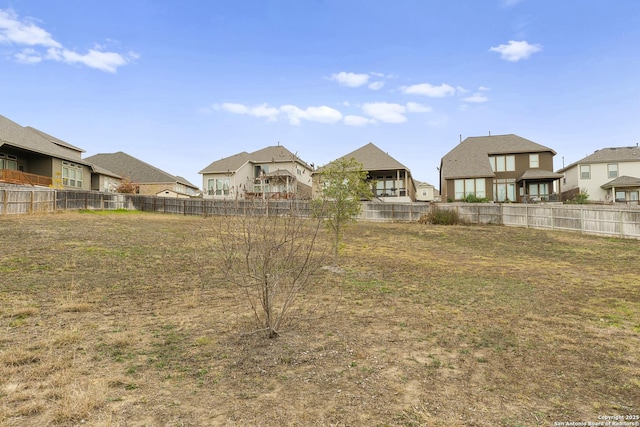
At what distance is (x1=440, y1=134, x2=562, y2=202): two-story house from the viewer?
114ft

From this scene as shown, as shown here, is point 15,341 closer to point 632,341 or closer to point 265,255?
point 265,255

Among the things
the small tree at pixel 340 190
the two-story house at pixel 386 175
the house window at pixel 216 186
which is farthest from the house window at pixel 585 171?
the house window at pixel 216 186

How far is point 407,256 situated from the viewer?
43.7 ft

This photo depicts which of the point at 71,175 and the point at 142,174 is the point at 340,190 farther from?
the point at 142,174

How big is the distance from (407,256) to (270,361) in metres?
10.0

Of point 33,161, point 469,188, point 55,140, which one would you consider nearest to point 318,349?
point 33,161

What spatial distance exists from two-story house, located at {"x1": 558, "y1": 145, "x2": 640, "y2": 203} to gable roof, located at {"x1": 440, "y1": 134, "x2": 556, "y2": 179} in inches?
263

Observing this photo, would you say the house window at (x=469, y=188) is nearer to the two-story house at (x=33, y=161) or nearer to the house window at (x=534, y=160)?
the house window at (x=534, y=160)

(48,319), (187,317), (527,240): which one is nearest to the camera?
(48,319)

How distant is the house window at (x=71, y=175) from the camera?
1167 inches

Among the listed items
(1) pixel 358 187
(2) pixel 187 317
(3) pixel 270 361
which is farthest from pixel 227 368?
(1) pixel 358 187

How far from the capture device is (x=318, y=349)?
4.57m

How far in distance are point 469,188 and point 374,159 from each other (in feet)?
34.9

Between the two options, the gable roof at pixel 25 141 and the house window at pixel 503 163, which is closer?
the gable roof at pixel 25 141
